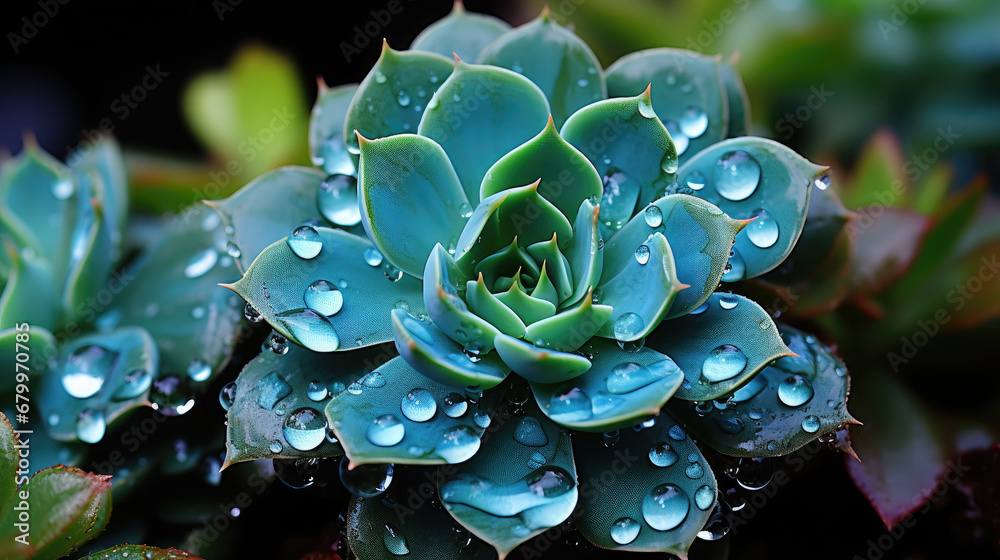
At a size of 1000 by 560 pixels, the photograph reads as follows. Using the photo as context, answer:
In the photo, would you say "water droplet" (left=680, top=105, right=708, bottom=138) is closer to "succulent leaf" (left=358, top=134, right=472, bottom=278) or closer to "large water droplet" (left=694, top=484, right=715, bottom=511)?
"succulent leaf" (left=358, top=134, right=472, bottom=278)

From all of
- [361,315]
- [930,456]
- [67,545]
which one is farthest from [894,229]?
[67,545]

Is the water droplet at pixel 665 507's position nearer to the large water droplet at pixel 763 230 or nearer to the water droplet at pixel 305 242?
the large water droplet at pixel 763 230

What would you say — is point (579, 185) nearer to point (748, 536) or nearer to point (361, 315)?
point (361, 315)

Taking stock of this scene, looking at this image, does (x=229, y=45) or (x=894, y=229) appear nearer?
(x=894, y=229)
